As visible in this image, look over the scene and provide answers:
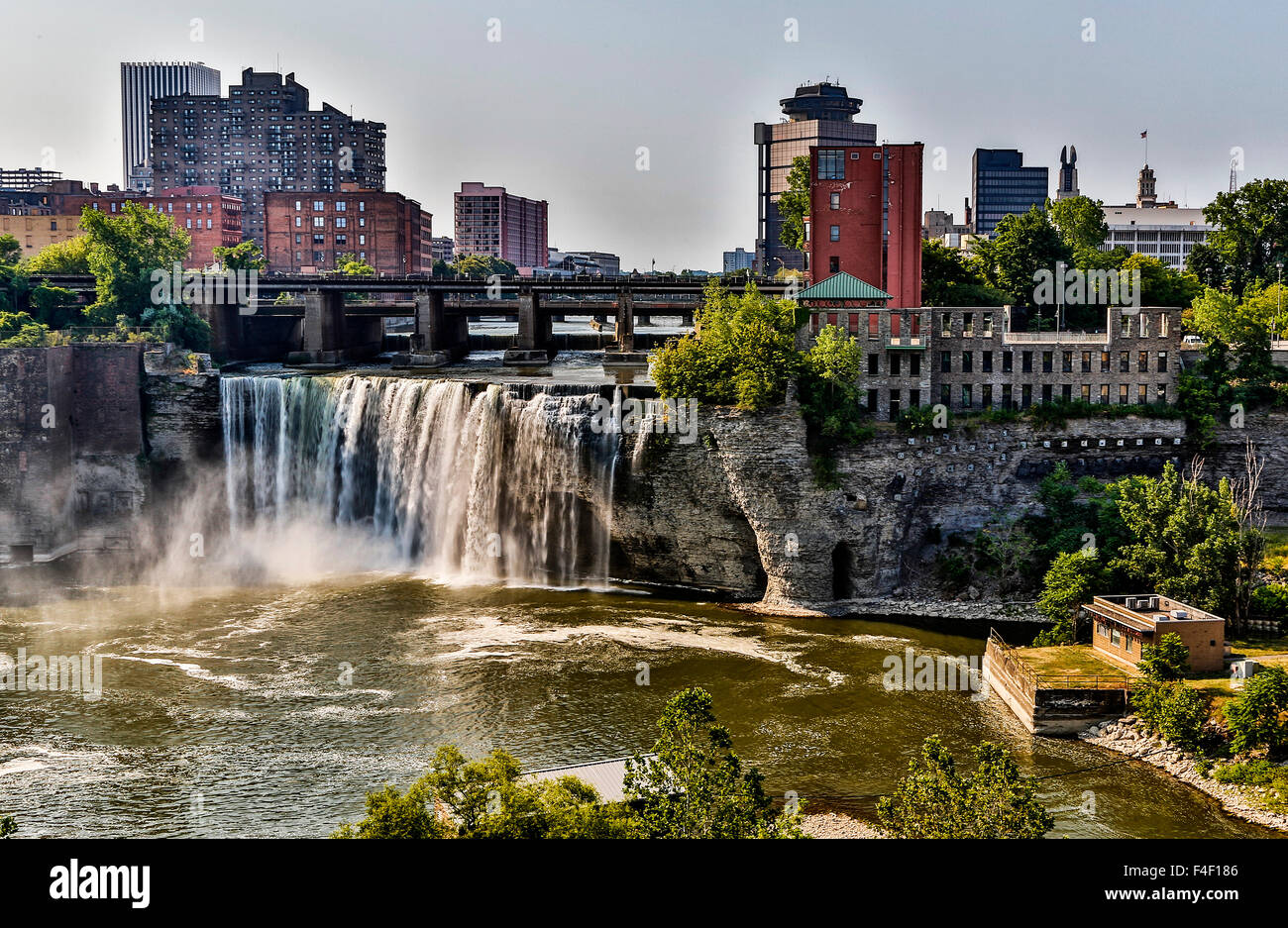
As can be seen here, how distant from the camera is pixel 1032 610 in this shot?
171ft

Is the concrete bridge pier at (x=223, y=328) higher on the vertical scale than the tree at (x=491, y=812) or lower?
higher

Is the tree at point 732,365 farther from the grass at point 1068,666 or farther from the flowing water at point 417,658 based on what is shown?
the grass at point 1068,666

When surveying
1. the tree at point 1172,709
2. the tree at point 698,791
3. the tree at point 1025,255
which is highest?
the tree at point 1025,255

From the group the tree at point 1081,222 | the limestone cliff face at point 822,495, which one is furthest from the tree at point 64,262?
the tree at point 1081,222

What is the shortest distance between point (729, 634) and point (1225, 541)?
721 inches

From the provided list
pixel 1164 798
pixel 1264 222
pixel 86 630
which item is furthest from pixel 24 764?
pixel 1264 222

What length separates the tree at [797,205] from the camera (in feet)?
289

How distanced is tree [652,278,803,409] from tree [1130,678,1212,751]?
70.6ft

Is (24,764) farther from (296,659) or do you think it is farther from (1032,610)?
(1032,610)

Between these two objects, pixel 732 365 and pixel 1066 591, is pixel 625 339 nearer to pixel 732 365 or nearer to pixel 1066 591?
pixel 732 365

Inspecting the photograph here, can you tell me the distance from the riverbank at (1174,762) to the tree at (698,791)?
13.1 meters

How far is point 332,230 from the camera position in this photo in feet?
530

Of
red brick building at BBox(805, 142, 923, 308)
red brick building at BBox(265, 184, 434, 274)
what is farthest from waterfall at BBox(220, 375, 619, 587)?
red brick building at BBox(265, 184, 434, 274)

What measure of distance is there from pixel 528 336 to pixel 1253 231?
47917 mm
